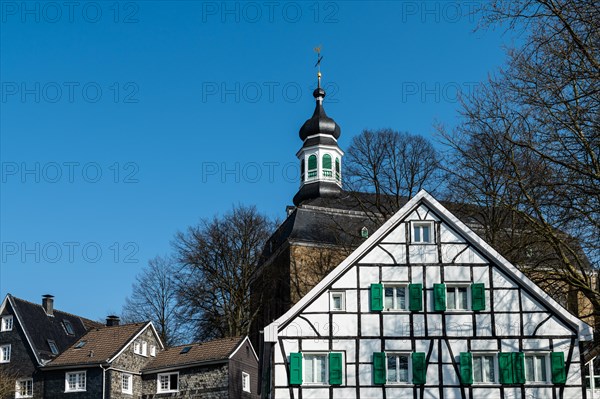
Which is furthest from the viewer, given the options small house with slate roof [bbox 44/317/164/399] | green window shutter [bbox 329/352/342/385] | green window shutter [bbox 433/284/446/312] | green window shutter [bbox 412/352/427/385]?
small house with slate roof [bbox 44/317/164/399]

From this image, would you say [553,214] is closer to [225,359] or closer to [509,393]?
[509,393]

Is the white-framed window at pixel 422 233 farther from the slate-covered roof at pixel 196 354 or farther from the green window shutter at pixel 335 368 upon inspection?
the slate-covered roof at pixel 196 354

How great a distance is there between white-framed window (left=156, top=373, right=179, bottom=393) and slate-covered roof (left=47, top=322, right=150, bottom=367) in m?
2.56

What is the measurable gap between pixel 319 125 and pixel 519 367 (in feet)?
145

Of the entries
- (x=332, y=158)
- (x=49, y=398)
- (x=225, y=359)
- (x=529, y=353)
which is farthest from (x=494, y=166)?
(x=332, y=158)

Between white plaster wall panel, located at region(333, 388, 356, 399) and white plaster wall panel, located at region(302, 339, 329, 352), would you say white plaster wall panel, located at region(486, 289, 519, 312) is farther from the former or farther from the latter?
white plaster wall panel, located at region(302, 339, 329, 352)

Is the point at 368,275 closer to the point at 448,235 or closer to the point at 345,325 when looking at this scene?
the point at 345,325

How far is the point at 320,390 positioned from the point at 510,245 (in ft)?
36.1

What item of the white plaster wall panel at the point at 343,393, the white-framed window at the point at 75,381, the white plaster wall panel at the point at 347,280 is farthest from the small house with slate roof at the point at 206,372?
the white plaster wall panel at the point at 343,393

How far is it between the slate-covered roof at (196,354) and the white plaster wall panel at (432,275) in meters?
17.7

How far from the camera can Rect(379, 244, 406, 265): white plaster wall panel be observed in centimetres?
2991

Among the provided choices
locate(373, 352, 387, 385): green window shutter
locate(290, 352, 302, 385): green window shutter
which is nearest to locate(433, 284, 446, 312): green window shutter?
locate(373, 352, 387, 385): green window shutter

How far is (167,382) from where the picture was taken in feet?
158

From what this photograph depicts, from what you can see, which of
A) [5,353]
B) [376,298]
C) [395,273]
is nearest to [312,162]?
[5,353]
